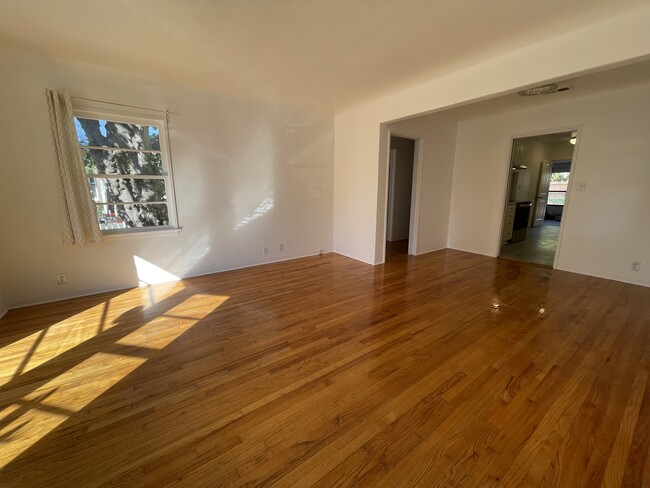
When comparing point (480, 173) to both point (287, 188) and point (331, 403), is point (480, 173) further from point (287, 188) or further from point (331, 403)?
point (331, 403)

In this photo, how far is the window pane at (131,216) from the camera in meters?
3.33

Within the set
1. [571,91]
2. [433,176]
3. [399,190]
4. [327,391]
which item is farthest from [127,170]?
[571,91]

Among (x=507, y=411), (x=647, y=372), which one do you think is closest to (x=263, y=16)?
(x=507, y=411)

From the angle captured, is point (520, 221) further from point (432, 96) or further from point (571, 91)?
point (432, 96)

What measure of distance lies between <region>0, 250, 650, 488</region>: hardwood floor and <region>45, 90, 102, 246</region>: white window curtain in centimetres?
82

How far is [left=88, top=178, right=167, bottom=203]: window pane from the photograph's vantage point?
10.6 feet

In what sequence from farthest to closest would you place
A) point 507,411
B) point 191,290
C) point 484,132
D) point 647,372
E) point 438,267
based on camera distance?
point 484,132, point 438,267, point 191,290, point 647,372, point 507,411

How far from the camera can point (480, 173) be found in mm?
5129

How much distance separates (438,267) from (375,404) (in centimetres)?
326

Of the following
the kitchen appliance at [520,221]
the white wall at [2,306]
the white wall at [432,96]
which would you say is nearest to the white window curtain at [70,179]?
the white wall at [2,306]

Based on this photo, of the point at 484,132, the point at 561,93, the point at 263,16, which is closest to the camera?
the point at 263,16

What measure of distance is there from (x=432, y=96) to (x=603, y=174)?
2857 mm

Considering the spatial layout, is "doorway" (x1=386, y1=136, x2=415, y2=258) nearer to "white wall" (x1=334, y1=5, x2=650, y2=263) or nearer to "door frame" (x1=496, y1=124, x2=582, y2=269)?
"white wall" (x1=334, y1=5, x2=650, y2=263)

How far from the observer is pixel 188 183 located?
3672 mm
